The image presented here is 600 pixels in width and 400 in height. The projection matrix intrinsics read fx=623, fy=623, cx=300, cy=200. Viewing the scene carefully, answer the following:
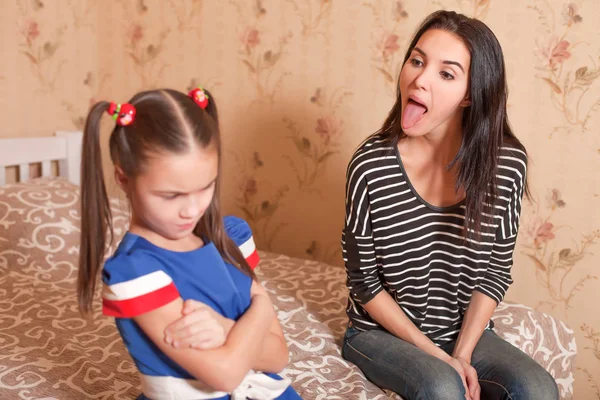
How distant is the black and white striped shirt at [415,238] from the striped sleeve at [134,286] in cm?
62

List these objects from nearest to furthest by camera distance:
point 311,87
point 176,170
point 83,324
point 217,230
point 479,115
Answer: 1. point 176,170
2. point 217,230
3. point 479,115
4. point 83,324
5. point 311,87

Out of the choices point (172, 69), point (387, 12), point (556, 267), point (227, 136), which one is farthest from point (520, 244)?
point (172, 69)

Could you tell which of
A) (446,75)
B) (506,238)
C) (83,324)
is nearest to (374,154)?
(446,75)

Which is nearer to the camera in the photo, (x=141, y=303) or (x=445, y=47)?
(x=141, y=303)

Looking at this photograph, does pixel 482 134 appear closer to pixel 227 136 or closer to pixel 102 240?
pixel 102 240

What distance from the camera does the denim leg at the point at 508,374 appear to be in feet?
4.02

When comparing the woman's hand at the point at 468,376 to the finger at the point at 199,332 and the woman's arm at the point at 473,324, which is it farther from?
the finger at the point at 199,332


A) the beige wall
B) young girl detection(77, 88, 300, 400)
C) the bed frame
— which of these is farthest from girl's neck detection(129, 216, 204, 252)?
the bed frame

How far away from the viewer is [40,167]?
2.34m

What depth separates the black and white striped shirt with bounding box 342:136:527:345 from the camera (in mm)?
1364

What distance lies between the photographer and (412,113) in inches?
51.9

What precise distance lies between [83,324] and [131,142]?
866 millimetres

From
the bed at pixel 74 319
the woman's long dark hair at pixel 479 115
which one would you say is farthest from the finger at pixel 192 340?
the woman's long dark hair at pixel 479 115

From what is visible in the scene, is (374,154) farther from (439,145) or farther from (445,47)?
(445,47)
